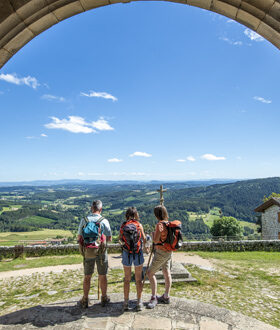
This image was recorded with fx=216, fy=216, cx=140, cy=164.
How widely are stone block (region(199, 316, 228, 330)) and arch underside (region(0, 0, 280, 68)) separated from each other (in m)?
3.61

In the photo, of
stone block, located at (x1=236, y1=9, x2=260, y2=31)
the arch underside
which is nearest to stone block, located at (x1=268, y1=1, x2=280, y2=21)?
the arch underside

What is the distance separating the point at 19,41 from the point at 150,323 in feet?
13.0

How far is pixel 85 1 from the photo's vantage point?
8.27ft

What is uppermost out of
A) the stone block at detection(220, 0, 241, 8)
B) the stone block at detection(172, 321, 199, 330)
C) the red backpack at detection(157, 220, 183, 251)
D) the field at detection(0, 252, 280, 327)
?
the stone block at detection(220, 0, 241, 8)

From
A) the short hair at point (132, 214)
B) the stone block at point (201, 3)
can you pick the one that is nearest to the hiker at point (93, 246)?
the short hair at point (132, 214)

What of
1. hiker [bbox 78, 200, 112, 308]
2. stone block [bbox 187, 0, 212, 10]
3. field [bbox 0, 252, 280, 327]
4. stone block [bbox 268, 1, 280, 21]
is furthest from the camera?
field [bbox 0, 252, 280, 327]

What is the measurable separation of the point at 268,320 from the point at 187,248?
32.3ft

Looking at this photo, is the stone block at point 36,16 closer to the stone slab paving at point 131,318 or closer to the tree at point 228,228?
the stone slab paving at point 131,318

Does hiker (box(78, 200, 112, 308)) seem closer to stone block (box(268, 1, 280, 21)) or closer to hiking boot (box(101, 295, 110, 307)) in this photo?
hiking boot (box(101, 295, 110, 307))

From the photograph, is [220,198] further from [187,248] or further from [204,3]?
[204,3]

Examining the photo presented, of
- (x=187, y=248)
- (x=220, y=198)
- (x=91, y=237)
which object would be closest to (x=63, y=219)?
(x=220, y=198)

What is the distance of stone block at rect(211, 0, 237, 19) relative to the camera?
2.47 m

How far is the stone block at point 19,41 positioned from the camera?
2500mm

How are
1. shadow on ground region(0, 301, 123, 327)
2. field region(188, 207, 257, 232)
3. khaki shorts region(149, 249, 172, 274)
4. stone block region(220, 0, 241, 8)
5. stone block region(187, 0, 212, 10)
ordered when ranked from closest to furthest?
stone block region(220, 0, 241, 8)
stone block region(187, 0, 212, 10)
shadow on ground region(0, 301, 123, 327)
khaki shorts region(149, 249, 172, 274)
field region(188, 207, 257, 232)
